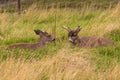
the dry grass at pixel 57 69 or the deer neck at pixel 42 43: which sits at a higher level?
the dry grass at pixel 57 69

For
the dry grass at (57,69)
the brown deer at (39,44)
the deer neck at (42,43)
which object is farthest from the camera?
the deer neck at (42,43)

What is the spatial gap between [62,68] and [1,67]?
1089 millimetres

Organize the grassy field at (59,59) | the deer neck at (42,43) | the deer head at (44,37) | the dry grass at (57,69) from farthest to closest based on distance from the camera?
1. the deer head at (44,37)
2. the deer neck at (42,43)
3. the grassy field at (59,59)
4. the dry grass at (57,69)

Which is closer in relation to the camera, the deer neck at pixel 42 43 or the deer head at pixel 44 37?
the deer neck at pixel 42 43

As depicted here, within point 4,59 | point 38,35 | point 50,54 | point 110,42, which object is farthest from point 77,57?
point 38,35

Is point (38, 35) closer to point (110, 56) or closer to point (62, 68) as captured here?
point (110, 56)

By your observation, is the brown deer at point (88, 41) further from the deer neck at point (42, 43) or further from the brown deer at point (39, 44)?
the deer neck at point (42, 43)

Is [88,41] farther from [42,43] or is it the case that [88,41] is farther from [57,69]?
[57,69]

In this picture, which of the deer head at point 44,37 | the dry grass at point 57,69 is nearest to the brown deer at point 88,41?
the deer head at point 44,37

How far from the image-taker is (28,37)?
43.6 feet

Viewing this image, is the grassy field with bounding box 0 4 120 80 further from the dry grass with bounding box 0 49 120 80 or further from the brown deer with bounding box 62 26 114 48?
the brown deer with bounding box 62 26 114 48

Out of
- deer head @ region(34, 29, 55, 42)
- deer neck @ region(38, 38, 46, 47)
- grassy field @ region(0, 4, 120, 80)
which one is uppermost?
grassy field @ region(0, 4, 120, 80)

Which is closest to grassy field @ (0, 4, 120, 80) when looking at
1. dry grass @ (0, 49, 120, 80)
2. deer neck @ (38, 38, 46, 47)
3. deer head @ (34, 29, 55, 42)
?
dry grass @ (0, 49, 120, 80)

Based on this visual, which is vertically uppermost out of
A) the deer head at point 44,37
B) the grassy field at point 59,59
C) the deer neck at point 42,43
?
the grassy field at point 59,59
